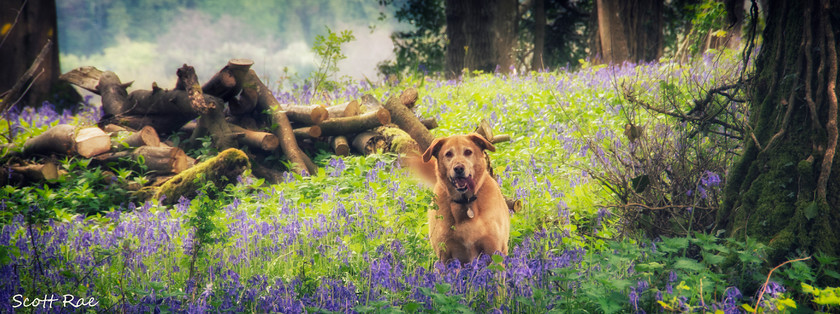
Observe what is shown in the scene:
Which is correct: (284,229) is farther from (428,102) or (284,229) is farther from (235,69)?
(428,102)

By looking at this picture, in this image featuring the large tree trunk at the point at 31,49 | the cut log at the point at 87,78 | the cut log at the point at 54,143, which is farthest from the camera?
the large tree trunk at the point at 31,49

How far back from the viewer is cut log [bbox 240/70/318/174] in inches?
341

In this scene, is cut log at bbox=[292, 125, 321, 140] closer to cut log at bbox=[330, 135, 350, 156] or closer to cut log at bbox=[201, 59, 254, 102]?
cut log at bbox=[330, 135, 350, 156]

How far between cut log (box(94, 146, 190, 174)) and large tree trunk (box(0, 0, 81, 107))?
7875 millimetres

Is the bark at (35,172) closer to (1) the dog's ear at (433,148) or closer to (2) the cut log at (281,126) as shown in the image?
(2) the cut log at (281,126)

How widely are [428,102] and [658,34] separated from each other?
8.72 metres

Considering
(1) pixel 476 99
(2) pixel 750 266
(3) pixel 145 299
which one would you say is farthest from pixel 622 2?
(3) pixel 145 299

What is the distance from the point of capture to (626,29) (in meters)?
15.3

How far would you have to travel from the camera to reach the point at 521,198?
5.98 m

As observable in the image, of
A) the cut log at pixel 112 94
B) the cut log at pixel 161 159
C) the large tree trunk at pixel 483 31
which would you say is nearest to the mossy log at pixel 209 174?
the cut log at pixel 161 159

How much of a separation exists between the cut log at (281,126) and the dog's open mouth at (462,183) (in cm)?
455

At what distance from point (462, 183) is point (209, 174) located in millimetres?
4426

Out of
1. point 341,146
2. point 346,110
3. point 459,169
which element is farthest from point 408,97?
point 459,169

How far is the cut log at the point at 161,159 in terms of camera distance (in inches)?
337
